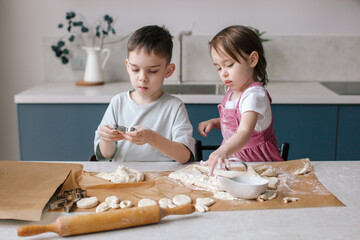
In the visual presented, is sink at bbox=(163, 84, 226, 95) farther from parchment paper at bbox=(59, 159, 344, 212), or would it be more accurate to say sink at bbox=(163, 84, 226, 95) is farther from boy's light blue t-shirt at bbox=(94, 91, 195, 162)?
parchment paper at bbox=(59, 159, 344, 212)

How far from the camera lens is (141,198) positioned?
996mm

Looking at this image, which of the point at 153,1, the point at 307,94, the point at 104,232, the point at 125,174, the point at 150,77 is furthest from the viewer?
the point at 153,1

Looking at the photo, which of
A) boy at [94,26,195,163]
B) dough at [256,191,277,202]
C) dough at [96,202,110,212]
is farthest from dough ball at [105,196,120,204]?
dough at [256,191,277,202]

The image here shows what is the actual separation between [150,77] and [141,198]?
1.52 feet

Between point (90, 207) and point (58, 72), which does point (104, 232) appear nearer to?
point (90, 207)

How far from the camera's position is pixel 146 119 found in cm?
145

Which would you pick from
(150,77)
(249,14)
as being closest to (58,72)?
(249,14)

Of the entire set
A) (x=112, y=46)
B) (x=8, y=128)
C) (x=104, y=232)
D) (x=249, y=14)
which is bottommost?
(x=8, y=128)

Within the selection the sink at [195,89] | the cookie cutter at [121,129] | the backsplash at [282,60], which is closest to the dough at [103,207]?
the cookie cutter at [121,129]

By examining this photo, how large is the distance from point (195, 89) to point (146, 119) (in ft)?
3.25

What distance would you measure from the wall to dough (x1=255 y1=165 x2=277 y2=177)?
1550 mm

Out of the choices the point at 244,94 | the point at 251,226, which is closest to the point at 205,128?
the point at 244,94

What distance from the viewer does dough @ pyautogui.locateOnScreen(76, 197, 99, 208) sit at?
36.6 inches

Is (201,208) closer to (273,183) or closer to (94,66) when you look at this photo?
(273,183)
